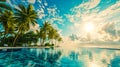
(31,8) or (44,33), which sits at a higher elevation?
(31,8)

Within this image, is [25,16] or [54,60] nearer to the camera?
[54,60]

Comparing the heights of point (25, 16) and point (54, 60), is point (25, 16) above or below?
above

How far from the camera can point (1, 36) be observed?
35750mm

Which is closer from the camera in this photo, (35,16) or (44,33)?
(35,16)

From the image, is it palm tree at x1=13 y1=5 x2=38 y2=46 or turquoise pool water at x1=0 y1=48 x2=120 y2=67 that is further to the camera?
palm tree at x1=13 y1=5 x2=38 y2=46

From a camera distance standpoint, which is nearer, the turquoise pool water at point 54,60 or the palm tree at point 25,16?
the turquoise pool water at point 54,60

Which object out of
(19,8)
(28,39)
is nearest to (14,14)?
(19,8)

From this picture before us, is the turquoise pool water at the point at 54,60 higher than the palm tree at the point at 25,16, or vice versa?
the palm tree at the point at 25,16

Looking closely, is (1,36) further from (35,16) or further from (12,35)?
(35,16)

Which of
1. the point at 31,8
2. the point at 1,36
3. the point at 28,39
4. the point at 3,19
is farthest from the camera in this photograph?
the point at 28,39

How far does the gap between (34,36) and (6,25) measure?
1902 centimetres

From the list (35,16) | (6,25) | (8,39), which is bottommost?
(8,39)

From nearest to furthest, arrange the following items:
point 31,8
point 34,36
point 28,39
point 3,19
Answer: point 3,19 < point 31,8 < point 28,39 < point 34,36

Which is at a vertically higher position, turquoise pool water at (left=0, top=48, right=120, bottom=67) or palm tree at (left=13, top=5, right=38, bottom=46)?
palm tree at (left=13, top=5, right=38, bottom=46)
